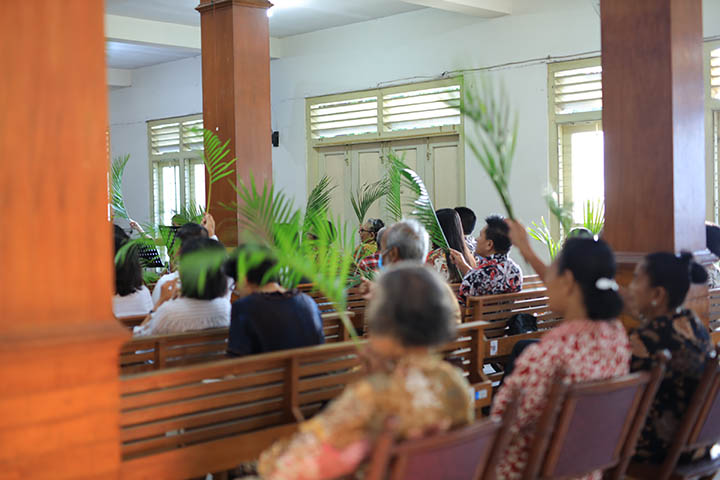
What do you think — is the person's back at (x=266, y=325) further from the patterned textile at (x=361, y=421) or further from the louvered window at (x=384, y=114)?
the louvered window at (x=384, y=114)

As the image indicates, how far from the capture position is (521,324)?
15.3ft

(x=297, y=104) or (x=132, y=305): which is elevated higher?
(x=297, y=104)

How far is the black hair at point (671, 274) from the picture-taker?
2.88 m

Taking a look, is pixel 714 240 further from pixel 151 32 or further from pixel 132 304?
pixel 151 32

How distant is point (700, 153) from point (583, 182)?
13.8 feet

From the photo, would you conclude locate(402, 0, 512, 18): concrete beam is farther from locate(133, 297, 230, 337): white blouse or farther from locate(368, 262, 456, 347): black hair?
locate(368, 262, 456, 347): black hair

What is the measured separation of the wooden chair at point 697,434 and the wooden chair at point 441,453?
3.01ft

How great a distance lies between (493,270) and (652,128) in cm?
127

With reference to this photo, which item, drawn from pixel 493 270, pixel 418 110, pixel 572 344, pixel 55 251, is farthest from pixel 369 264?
pixel 418 110

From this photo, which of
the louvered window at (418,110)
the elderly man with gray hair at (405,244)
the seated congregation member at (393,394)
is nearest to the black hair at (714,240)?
the elderly man with gray hair at (405,244)

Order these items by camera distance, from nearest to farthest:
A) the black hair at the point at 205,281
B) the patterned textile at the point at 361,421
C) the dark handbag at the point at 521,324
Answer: the patterned textile at the point at 361,421 < the black hair at the point at 205,281 < the dark handbag at the point at 521,324

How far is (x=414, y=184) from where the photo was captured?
17.7ft

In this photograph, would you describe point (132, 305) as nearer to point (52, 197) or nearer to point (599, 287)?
point (52, 197)

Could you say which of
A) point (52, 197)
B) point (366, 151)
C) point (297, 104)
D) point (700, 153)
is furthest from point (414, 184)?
point (297, 104)
